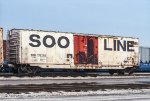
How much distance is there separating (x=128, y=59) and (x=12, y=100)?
22.8 metres

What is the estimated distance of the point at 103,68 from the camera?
33.9m

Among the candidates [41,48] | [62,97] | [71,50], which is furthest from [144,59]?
[62,97]

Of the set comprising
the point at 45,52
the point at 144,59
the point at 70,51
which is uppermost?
the point at 70,51

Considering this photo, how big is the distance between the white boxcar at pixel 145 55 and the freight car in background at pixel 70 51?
7.13m

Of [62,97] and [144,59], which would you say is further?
[144,59]

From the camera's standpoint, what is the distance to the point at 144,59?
44.1m

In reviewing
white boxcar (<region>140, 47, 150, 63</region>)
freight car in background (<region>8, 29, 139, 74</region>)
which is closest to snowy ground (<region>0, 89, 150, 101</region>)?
freight car in background (<region>8, 29, 139, 74</region>)

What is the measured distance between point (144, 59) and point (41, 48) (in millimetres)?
17936

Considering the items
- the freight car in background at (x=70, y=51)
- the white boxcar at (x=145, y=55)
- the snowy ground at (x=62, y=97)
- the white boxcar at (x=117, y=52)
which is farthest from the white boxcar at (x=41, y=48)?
the white boxcar at (x=145, y=55)

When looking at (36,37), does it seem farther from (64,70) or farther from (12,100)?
(12,100)

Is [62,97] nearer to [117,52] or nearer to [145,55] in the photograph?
[117,52]

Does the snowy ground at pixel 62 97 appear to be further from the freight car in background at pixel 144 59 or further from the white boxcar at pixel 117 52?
the freight car in background at pixel 144 59

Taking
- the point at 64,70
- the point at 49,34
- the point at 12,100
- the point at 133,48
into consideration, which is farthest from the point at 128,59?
the point at 12,100

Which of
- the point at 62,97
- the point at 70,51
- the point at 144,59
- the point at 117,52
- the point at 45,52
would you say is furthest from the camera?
the point at 144,59
